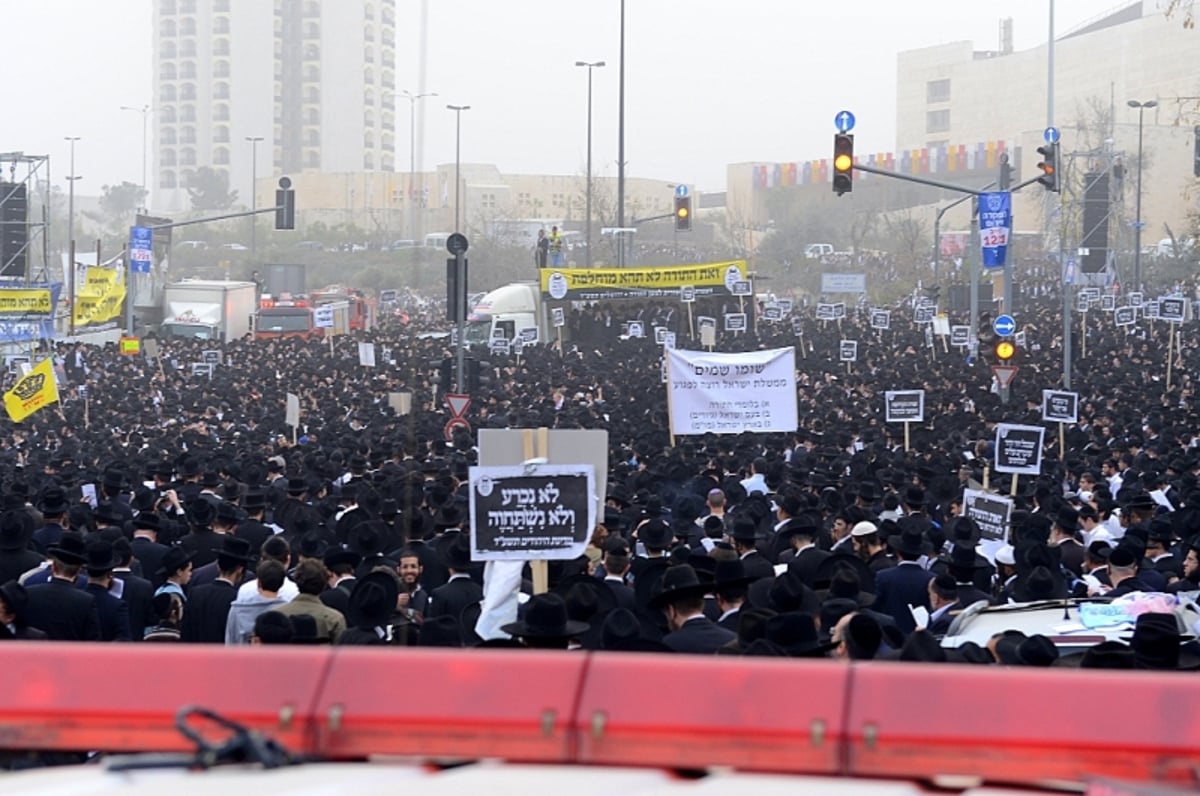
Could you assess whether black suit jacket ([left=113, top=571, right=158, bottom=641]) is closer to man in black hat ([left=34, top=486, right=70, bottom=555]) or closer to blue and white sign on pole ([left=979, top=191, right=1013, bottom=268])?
man in black hat ([left=34, top=486, right=70, bottom=555])

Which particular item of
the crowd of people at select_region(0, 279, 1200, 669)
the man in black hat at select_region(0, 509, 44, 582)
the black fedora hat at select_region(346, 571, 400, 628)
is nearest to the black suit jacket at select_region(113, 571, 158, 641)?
the crowd of people at select_region(0, 279, 1200, 669)

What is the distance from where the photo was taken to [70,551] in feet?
29.9

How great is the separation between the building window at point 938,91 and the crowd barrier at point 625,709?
405 ft

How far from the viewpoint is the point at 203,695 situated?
9.95 ft

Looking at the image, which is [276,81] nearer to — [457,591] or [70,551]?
[457,591]

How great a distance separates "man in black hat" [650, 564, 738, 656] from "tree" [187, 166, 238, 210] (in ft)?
403

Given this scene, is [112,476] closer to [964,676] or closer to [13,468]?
[13,468]

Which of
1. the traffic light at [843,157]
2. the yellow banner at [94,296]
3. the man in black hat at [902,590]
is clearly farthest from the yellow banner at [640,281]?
the man in black hat at [902,590]

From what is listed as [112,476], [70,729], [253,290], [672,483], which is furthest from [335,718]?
[253,290]

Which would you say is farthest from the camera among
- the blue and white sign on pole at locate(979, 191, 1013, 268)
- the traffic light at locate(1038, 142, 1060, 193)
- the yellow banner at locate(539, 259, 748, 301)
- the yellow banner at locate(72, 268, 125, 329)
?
the yellow banner at locate(539, 259, 748, 301)

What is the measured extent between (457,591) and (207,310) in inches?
2010

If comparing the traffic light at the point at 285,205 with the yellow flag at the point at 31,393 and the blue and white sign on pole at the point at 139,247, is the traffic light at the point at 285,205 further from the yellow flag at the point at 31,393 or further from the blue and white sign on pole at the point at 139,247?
the yellow flag at the point at 31,393

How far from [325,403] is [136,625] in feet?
67.5

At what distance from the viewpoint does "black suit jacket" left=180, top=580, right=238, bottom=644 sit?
9289 millimetres
